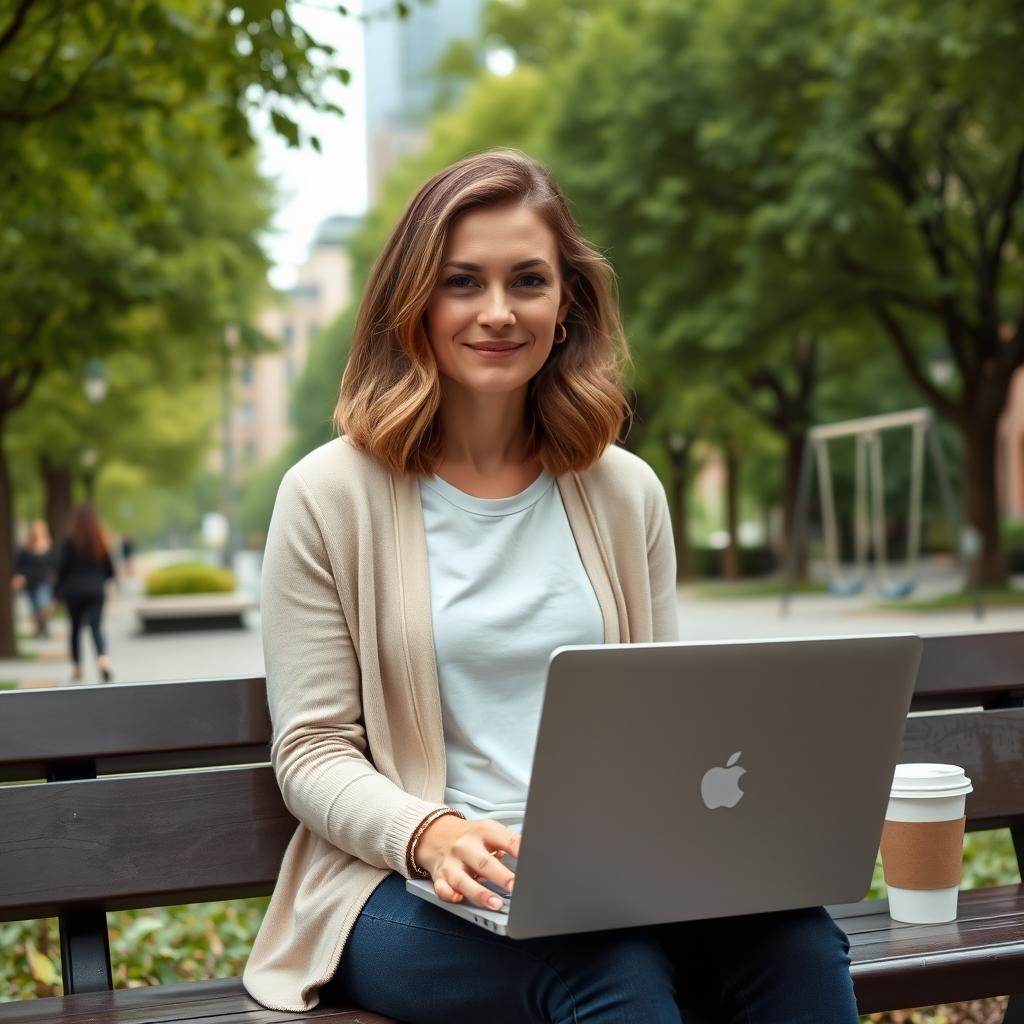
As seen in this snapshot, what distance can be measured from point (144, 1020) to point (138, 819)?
0.43 meters

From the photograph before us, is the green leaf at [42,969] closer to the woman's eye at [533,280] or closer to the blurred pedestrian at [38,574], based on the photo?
the woman's eye at [533,280]

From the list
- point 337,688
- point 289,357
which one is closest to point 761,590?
point 337,688

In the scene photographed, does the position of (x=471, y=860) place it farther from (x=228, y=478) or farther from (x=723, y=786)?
(x=228, y=478)

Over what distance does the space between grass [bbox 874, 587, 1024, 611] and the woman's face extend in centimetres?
1816

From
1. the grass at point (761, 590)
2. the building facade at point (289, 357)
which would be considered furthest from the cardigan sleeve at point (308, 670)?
the building facade at point (289, 357)

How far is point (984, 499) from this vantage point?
22.2 m

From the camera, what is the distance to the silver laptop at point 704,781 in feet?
6.93

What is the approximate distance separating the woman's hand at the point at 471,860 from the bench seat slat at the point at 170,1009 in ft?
1.03

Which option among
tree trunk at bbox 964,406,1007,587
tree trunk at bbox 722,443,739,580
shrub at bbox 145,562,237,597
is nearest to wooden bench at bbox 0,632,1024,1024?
tree trunk at bbox 964,406,1007,587

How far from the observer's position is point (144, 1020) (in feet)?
8.36

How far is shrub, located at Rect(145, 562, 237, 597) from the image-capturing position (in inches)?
971

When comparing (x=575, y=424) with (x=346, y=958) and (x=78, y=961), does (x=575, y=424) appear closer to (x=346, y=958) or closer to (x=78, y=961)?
(x=346, y=958)

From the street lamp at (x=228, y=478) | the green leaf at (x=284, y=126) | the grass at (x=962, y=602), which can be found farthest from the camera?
the street lamp at (x=228, y=478)

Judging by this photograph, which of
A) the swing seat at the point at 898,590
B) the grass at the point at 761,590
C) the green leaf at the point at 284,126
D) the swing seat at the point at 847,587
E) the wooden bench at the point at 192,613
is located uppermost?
the green leaf at the point at 284,126
